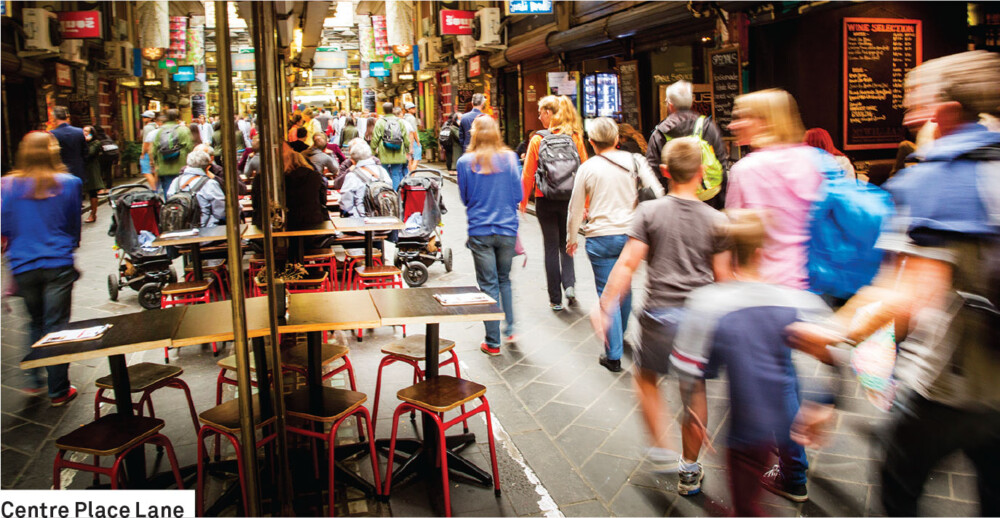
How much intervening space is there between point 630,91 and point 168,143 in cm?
725

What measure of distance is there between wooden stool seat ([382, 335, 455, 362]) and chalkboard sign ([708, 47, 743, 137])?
5.98 m

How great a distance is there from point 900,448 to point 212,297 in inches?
248

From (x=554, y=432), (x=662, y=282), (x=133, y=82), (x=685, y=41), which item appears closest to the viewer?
(x=662, y=282)

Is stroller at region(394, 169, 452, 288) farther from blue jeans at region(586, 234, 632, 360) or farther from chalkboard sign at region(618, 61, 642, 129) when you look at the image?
chalkboard sign at region(618, 61, 642, 129)

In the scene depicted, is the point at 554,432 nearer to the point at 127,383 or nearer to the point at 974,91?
the point at 127,383

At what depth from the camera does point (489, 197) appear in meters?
5.51

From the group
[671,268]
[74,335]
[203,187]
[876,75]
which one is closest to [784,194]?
[671,268]

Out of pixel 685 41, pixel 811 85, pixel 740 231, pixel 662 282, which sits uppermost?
pixel 685 41

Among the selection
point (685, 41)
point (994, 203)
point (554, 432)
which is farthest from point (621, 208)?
point (685, 41)

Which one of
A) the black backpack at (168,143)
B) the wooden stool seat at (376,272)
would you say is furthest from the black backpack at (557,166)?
the black backpack at (168,143)

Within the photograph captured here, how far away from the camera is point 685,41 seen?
10211 millimetres

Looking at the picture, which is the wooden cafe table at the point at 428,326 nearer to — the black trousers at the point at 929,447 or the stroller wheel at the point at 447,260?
the black trousers at the point at 929,447

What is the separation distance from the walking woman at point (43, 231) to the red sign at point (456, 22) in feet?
47.5

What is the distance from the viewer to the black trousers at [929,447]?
7.16 feet
